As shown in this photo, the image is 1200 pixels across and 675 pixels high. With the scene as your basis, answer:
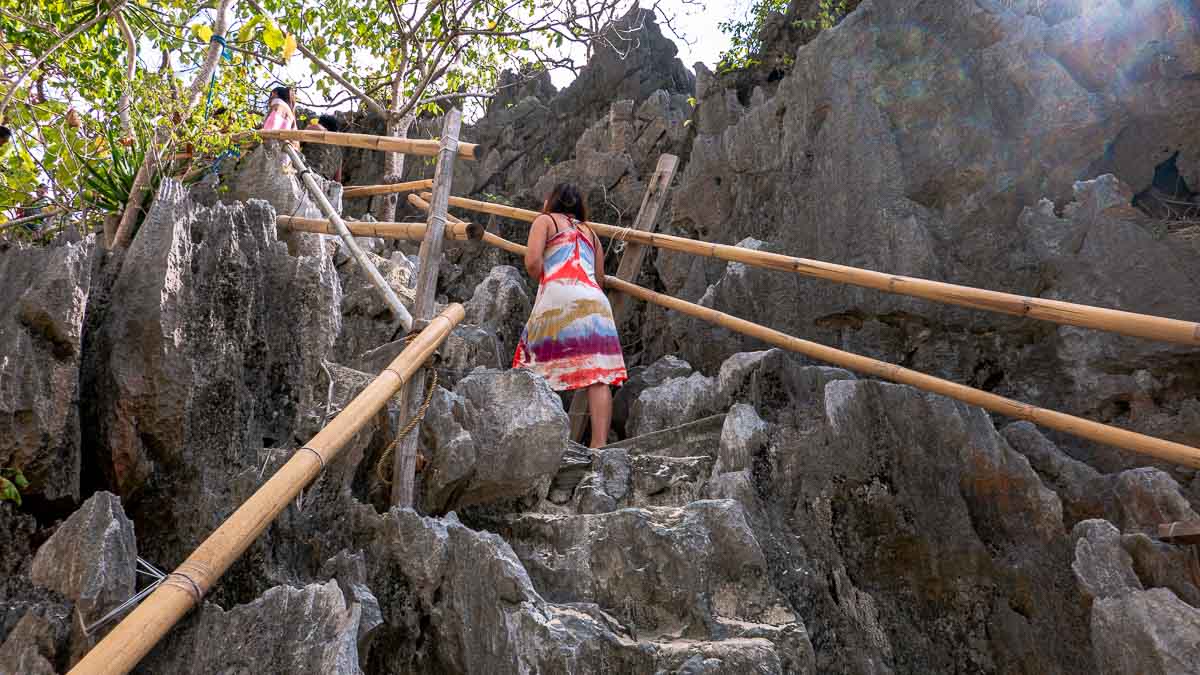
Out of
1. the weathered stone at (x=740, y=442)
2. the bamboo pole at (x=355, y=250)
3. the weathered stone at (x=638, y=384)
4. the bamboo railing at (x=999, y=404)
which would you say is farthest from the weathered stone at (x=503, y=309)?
the weathered stone at (x=740, y=442)

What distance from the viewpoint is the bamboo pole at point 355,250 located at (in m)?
4.37

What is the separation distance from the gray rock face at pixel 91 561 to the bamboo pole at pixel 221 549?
256 millimetres

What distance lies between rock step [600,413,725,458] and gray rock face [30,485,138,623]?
8.26 feet

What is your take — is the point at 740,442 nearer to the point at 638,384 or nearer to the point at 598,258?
the point at 638,384

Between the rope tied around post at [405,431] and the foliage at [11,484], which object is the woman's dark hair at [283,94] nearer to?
the rope tied around post at [405,431]

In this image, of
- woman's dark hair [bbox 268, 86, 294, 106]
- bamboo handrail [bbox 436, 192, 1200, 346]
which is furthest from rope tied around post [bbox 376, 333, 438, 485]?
woman's dark hair [bbox 268, 86, 294, 106]

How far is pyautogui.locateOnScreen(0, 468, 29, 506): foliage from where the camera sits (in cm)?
353

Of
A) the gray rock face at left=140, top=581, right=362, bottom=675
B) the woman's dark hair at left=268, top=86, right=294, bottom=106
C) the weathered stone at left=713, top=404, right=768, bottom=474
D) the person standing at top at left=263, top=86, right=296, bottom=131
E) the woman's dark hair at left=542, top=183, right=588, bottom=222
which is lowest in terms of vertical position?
the gray rock face at left=140, top=581, right=362, bottom=675

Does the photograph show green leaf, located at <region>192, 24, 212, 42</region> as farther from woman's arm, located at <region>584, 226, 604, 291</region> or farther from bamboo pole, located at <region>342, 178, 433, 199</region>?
woman's arm, located at <region>584, 226, 604, 291</region>

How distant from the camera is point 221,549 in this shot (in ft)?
9.49

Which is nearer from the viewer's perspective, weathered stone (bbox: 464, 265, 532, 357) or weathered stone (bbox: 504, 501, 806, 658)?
weathered stone (bbox: 504, 501, 806, 658)

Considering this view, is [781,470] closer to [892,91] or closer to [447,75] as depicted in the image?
[892,91]

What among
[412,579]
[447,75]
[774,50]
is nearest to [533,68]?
[447,75]

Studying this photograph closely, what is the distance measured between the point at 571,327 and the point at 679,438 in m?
1.04
